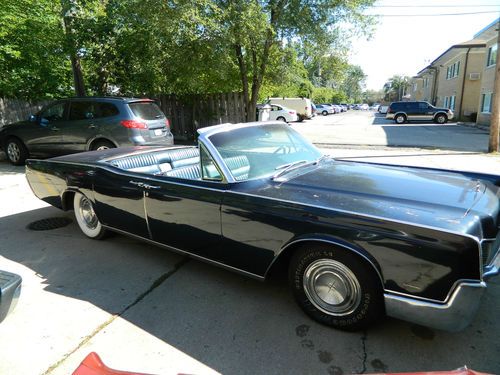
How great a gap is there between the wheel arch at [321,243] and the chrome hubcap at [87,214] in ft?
8.57

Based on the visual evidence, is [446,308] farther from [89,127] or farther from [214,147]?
[89,127]

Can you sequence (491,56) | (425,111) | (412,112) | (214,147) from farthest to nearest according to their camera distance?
(412,112) < (425,111) < (491,56) < (214,147)

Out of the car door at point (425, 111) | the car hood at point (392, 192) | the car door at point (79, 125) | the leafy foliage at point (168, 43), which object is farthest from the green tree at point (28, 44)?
the car door at point (425, 111)

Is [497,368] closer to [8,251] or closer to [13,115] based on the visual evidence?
[8,251]

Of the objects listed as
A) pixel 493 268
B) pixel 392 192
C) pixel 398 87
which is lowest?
pixel 493 268

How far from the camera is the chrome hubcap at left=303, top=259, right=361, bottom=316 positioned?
2508 mm

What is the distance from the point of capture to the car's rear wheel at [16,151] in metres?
9.55

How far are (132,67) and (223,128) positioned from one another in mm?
11431

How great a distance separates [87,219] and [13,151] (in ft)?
22.7

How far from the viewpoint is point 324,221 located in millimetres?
2467

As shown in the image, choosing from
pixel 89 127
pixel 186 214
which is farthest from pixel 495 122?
pixel 89 127

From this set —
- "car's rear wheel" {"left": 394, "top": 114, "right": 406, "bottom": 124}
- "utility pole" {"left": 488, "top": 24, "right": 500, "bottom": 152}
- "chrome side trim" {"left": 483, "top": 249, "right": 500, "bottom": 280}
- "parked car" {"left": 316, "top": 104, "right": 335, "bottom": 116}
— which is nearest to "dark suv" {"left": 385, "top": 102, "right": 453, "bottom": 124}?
"car's rear wheel" {"left": 394, "top": 114, "right": 406, "bottom": 124}

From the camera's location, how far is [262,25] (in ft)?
33.5

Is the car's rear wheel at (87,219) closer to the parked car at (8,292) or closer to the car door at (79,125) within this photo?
the parked car at (8,292)
